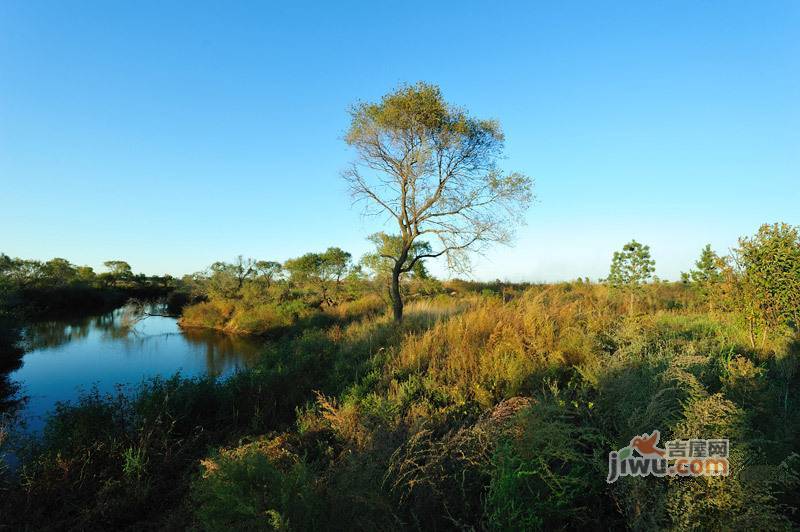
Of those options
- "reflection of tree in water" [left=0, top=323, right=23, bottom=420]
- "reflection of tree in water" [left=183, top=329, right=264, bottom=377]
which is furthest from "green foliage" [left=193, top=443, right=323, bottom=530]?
"reflection of tree in water" [left=0, top=323, right=23, bottom=420]

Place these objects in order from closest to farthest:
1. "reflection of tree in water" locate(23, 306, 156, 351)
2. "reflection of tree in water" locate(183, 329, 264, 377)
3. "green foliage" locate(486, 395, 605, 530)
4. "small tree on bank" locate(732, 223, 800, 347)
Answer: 1. "green foliage" locate(486, 395, 605, 530)
2. "small tree on bank" locate(732, 223, 800, 347)
3. "reflection of tree in water" locate(183, 329, 264, 377)
4. "reflection of tree in water" locate(23, 306, 156, 351)

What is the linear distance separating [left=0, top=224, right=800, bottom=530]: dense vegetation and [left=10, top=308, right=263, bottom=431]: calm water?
2776 mm

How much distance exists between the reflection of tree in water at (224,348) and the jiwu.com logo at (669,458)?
1259cm

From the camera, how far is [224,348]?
18.7 meters

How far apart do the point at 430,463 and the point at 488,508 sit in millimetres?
573

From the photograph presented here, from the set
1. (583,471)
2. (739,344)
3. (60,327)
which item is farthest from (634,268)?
(60,327)

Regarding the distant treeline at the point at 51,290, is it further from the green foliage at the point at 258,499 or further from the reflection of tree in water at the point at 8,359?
the green foliage at the point at 258,499

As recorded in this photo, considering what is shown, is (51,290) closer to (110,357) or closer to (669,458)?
(110,357)

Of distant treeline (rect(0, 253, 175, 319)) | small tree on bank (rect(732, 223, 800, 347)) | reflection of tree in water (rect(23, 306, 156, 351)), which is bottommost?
reflection of tree in water (rect(23, 306, 156, 351))

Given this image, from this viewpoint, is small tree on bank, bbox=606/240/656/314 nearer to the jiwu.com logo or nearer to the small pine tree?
the small pine tree

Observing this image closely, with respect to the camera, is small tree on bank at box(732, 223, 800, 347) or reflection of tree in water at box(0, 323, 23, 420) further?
reflection of tree in water at box(0, 323, 23, 420)

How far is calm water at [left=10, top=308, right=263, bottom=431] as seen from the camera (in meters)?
11.5

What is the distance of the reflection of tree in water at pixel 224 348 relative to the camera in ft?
48.9

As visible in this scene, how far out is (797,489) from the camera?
10.4 feet
